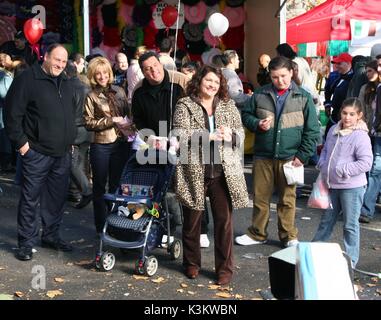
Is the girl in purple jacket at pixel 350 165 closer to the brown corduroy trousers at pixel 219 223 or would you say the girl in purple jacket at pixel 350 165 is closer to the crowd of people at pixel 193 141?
the crowd of people at pixel 193 141

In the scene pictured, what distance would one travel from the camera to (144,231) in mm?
5484

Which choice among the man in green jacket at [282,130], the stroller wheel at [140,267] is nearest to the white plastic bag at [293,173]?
the man in green jacket at [282,130]

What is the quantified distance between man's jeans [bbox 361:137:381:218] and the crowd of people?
145 cm

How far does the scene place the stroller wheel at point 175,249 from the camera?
5.87m

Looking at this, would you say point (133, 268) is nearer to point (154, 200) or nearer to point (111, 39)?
point (154, 200)

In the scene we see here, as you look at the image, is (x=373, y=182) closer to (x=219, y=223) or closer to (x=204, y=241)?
(x=204, y=241)

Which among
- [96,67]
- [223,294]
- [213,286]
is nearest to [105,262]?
[213,286]

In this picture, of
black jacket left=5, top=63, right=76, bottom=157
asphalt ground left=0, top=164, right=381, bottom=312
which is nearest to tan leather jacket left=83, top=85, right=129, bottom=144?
black jacket left=5, top=63, right=76, bottom=157

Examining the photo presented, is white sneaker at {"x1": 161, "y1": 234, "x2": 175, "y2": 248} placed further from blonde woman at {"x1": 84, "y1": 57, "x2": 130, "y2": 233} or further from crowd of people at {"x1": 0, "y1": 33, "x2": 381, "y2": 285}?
blonde woman at {"x1": 84, "y1": 57, "x2": 130, "y2": 233}

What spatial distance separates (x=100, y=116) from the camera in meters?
6.30

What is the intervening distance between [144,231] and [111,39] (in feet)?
30.9

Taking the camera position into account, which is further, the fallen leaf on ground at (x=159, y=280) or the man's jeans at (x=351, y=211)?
the man's jeans at (x=351, y=211)

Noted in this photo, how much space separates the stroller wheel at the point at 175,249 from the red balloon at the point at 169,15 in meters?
8.01

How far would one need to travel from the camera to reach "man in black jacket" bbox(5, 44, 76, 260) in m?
5.69
